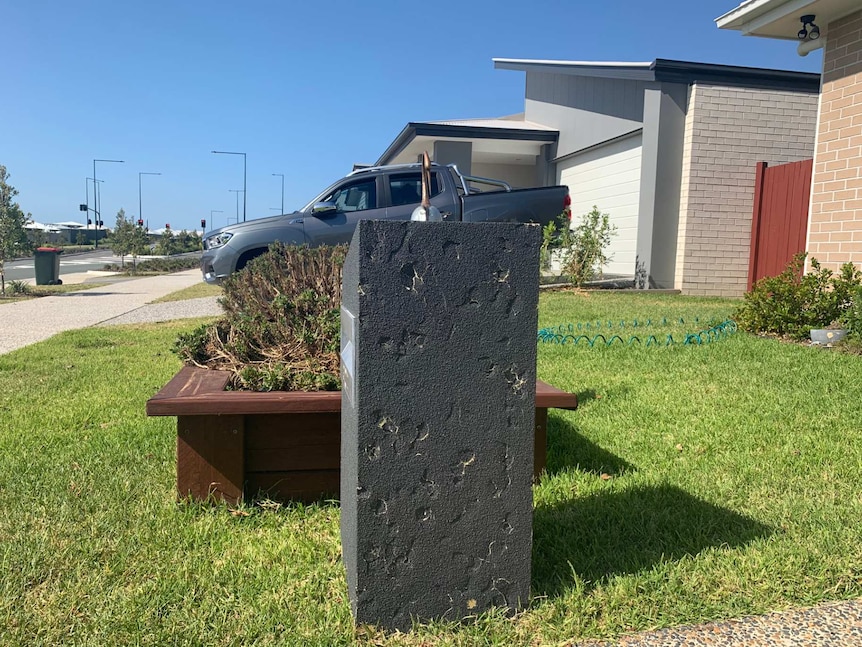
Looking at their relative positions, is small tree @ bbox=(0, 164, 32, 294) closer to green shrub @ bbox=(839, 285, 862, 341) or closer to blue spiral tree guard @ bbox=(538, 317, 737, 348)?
blue spiral tree guard @ bbox=(538, 317, 737, 348)

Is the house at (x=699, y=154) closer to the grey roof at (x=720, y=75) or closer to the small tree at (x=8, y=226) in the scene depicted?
the grey roof at (x=720, y=75)

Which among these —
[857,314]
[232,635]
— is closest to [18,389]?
[232,635]

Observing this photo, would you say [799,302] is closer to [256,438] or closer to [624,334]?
[624,334]

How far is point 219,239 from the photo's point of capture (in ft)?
35.5

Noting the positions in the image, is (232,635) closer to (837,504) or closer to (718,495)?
(718,495)

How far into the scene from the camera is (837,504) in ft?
10.1

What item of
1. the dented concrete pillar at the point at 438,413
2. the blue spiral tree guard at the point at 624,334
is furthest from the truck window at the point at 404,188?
the dented concrete pillar at the point at 438,413

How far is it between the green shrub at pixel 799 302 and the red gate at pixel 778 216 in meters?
3.94

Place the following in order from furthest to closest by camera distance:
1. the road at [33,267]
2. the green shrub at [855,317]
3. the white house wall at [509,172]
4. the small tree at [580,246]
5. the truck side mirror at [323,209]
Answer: the road at [33,267]
the white house wall at [509,172]
the small tree at [580,246]
the truck side mirror at [323,209]
the green shrub at [855,317]

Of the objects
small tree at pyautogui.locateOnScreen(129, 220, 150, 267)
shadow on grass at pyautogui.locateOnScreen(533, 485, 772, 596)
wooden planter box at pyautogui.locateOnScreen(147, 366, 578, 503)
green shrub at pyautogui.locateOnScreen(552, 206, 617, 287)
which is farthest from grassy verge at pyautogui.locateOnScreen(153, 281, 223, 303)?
small tree at pyautogui.locateOnScreen(129, 220, 150, 267)

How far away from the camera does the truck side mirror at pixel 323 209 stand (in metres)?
10.4

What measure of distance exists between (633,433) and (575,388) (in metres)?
1.08

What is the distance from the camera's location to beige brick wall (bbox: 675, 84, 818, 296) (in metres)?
12.9

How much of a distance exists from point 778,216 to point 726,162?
68.1 inches
